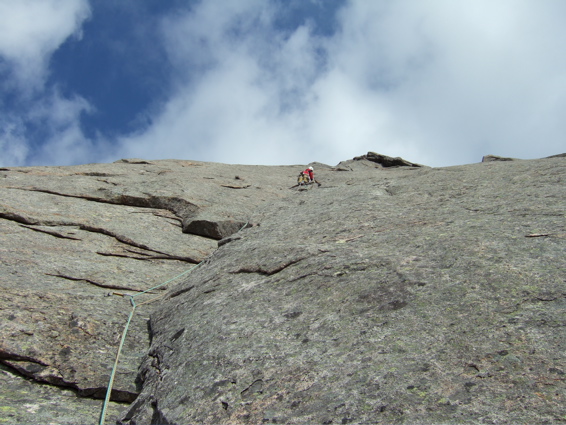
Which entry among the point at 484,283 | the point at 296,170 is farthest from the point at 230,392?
the point at 296,170

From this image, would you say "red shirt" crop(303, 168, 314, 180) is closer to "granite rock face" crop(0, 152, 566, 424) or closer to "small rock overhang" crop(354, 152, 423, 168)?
→ "small rock overhang" crop(354, 152, 423, 168)

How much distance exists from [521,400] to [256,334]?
3.55 metres

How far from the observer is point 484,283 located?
6.85 metres

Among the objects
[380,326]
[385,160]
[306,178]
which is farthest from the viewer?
[385,160]

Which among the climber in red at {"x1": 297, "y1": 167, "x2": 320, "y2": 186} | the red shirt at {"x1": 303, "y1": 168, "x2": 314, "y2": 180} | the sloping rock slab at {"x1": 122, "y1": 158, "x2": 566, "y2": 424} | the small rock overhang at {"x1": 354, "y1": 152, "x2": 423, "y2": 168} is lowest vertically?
the sloping rock slab at {"x1": 122, "y1": 158, "x2": 566, "y2": 424}

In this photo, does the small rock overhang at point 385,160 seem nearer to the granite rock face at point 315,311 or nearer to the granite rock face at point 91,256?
the granite rock face at point 91,256

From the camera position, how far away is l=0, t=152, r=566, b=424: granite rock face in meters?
5.23

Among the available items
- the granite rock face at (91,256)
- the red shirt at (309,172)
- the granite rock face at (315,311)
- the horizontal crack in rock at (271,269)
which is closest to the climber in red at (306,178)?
the red shirt at (309,172)

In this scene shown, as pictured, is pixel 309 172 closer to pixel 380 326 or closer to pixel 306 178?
pixel 306 178

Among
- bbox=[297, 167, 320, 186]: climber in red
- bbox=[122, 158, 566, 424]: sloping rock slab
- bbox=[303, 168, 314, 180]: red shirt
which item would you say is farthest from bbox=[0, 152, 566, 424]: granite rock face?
bbox=[303, 168, 314, 180]: red shirt

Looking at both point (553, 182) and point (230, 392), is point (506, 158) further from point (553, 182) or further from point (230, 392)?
point (230, 392)

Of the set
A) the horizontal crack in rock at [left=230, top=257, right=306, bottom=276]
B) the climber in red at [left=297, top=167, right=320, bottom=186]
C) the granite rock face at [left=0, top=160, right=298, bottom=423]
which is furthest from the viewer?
the climber in red at [left=297, top=167, right=320, bottom=186]

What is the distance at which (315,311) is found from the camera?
7.26 m

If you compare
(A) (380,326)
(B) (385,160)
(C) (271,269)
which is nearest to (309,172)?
(B) (385,160)
